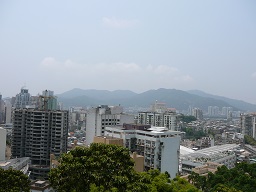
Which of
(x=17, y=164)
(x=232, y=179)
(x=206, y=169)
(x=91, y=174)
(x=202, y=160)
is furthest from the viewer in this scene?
(x=202, y=160)

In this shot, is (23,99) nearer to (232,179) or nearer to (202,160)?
(202,160)

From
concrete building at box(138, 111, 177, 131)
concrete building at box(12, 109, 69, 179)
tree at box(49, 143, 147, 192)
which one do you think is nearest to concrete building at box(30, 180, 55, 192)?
tree at box(49, 143, 147, 192)

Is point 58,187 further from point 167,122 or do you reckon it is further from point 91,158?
point 167,122

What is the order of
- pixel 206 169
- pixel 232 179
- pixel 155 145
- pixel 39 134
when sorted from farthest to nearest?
pixel 39 134
pixel 206 169
pixel 155 145
pixel 232 179

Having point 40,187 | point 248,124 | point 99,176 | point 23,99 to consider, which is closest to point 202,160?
point 40,187

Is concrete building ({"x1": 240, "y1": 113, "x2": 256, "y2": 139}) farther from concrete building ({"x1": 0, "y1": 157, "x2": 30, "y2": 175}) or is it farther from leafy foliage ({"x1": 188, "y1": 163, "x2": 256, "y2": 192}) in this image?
concrete building ({"x1": 0, "y1": 157, "x2": 30, "y2": 175})

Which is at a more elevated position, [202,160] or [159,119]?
[159,119]

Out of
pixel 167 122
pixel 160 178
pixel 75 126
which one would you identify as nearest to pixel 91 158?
pixel 160 178

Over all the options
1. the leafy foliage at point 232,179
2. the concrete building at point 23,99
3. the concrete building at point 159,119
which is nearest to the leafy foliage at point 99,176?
the leafy foliage at point 232,179
